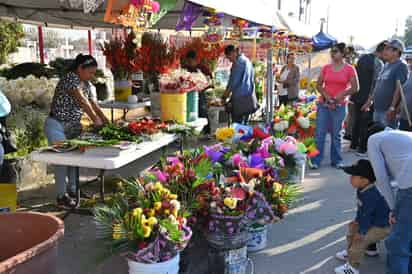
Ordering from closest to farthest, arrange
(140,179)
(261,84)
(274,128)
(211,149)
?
(140,179), (211,149), (274,128), (261,84)

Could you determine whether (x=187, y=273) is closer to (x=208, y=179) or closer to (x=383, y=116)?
(x=208, y=179)

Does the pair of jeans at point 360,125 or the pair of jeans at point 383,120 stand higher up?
the pair of jeans at point 383,120

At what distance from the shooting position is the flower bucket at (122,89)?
608cm

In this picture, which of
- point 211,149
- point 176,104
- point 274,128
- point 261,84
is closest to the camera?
point 211,149

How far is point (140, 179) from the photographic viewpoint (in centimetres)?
295

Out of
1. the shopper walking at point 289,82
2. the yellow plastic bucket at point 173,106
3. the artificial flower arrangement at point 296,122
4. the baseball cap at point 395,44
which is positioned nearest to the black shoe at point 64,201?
the yellow plastic bucket at point 173,106

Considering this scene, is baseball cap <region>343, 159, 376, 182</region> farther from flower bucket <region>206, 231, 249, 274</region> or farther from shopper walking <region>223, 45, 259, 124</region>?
shopper walking <region>223, 45, 259, 124</region>

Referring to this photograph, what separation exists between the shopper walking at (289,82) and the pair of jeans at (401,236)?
620 centimetres

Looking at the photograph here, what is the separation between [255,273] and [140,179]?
111 cm

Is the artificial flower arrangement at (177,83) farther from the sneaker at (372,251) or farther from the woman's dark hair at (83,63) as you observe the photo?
the sneaker at (372,251)

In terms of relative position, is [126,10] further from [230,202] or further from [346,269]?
[346,269]

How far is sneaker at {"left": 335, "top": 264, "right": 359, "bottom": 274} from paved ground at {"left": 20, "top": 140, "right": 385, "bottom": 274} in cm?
13

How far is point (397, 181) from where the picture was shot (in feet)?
8.53

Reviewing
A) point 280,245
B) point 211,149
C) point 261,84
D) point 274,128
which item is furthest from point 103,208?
point 261,84
